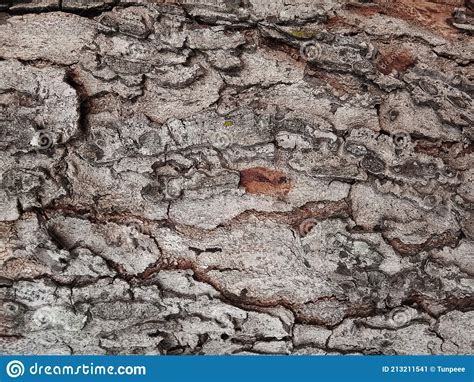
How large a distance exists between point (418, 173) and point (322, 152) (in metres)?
0.23

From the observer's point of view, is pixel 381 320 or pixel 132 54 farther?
pixel 381 320

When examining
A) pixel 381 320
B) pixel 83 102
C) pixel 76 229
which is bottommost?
pixel 381 320

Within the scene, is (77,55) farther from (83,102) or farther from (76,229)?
(76,229)

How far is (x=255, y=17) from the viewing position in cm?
125

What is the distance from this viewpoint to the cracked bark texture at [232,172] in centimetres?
124

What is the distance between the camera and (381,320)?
52.9 inches

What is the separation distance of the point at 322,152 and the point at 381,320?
1.44 feet

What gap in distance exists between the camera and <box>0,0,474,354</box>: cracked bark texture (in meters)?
1.24

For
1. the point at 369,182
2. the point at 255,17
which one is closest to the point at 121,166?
the point at 255,17

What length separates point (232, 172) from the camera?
4.18 feet

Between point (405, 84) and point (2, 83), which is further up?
point (405, 84)

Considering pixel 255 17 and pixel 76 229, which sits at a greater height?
pixel 255 17

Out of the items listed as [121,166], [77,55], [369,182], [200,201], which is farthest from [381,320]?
[77,55]

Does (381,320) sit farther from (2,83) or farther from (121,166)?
(2,83)
